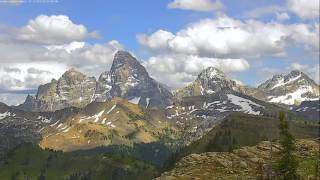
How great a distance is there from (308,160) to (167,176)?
3728 cm

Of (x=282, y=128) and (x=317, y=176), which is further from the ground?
(x=282, y=128)

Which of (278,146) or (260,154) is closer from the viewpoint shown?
(260,154)

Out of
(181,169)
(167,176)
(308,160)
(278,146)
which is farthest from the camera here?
(278,146)

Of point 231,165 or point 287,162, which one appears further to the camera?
point 231,165

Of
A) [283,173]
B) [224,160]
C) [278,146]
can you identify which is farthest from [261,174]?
[278,146]

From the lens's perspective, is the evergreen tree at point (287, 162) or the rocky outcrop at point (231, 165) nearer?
the evergreen tree at point (287, 162)

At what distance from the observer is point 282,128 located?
3912 inches

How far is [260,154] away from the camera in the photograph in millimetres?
121312

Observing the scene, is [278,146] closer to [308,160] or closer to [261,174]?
[308,160]

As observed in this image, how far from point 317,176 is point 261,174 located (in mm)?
10377

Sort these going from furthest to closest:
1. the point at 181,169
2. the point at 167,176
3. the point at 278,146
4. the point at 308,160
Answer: the point at 278,146, the point at 308,160, the point at 181,169, the point at 167,176

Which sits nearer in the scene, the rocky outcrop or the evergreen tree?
the evergreen tree

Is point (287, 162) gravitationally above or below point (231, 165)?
above

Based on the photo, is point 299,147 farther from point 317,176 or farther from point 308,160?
point 317,176
